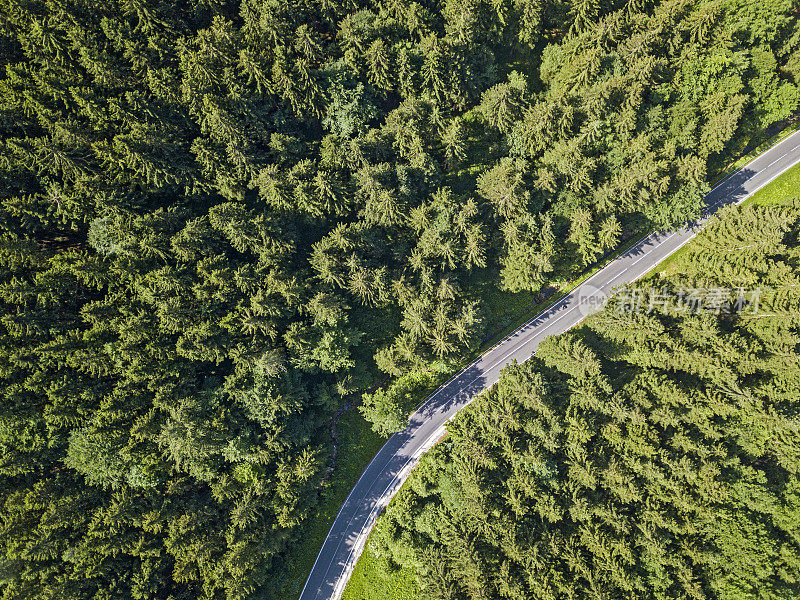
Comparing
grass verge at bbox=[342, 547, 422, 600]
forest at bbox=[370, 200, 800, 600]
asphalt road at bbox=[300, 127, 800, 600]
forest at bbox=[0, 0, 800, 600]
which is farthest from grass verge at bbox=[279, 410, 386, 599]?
forest at bbox=[370, 200, 800, 600]

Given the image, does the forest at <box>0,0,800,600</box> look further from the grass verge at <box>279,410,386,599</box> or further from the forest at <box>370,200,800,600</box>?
the forest at <box>370,200,800,600</box>

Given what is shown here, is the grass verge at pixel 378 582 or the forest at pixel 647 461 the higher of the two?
the forest at pixel 647 461

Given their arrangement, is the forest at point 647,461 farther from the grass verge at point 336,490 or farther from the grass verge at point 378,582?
the grass verge at point 336,490

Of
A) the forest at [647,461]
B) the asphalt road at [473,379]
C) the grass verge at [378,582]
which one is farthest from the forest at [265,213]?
the grass verge at [378,582]

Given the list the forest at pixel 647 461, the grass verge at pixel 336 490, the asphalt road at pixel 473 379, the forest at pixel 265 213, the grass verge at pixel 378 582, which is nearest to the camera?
the forest at pixel 265 213

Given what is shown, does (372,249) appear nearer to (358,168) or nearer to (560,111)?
(358,168)

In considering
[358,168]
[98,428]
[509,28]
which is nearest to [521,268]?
[358,168]

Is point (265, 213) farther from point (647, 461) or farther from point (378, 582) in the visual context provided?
point (647, 461)
